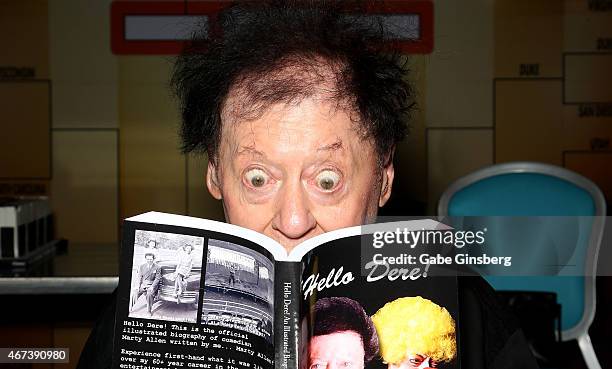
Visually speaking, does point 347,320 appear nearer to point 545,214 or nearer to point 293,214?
point 293,214

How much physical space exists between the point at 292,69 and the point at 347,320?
348 mm

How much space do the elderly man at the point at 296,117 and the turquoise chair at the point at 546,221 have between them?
3.48 ft

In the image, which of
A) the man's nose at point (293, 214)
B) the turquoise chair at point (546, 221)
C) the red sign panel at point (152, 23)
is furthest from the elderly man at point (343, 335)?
the red sign panel at point (152, 23)

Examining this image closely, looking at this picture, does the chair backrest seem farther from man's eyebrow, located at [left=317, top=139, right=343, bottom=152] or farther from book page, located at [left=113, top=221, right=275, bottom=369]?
book page, located at [left=113, top=221, right=275, bottom=369]

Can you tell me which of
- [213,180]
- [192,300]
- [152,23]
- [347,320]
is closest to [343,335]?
[347,320]

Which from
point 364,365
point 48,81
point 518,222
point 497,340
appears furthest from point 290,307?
point 48,81

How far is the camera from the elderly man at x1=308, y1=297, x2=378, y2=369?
2.67ft

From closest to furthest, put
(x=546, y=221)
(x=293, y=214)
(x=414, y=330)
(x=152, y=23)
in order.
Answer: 1. (x=414, y=330)
2. (x=293, y=214)
3. (x=546, y=221)
4. (x=152, y=23)

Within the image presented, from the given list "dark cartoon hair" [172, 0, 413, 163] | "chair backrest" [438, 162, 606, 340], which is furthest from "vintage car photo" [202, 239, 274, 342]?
"chair backrest" [438, 162, 606, 340]

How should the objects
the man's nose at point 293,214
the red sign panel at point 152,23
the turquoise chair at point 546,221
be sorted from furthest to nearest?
the red sign panel at point 152,23 → the turquoise chair at point 546,221 → the man's nose at point 293,214

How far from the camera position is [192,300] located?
830mm

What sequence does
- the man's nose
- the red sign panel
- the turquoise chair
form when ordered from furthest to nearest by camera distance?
the red sign panel, the turquoise chair, the man's nose

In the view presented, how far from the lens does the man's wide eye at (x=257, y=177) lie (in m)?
1.00

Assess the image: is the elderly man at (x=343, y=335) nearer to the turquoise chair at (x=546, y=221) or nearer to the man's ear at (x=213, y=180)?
the man's ear at (x=213, y=180)
